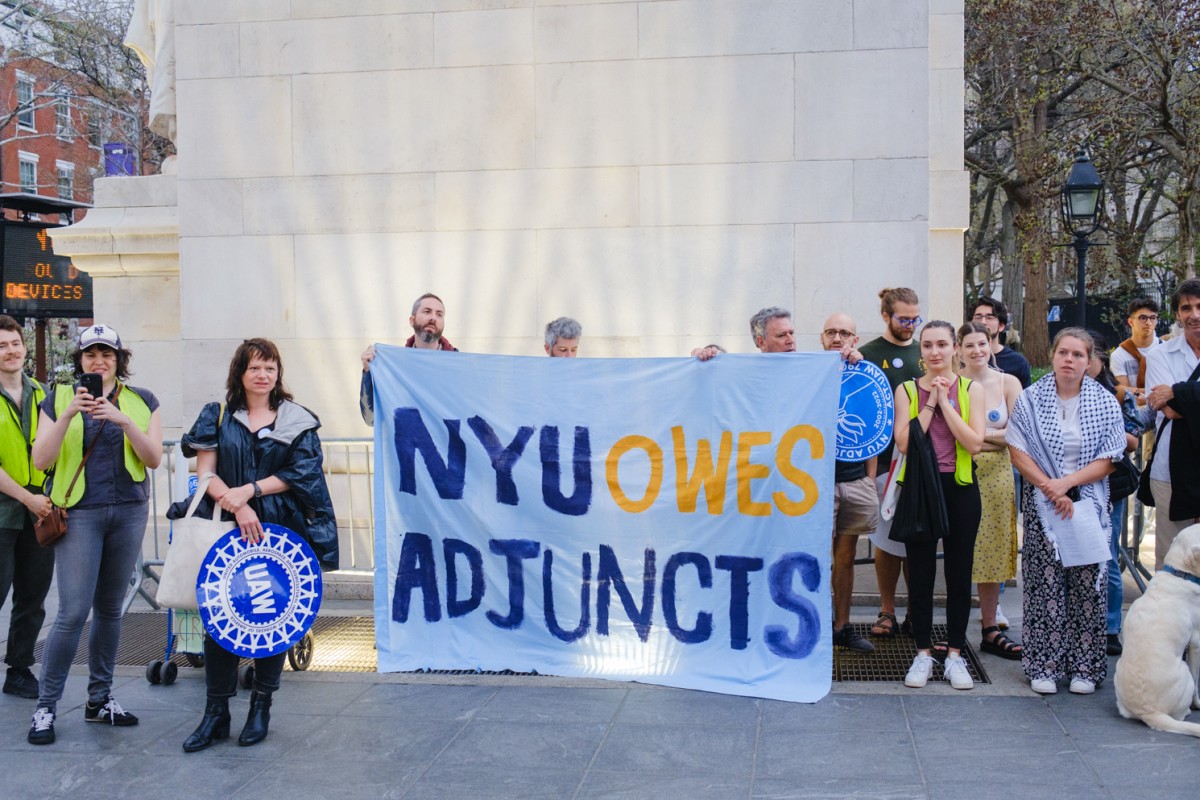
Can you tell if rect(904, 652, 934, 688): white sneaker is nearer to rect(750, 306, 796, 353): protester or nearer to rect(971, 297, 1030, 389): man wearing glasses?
rect(750, 306, 796, 353): protester

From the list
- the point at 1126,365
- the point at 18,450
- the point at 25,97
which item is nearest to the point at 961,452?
the point at 1126,365

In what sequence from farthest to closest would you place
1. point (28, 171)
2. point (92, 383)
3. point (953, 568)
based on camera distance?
point (28, 171)
point (953, 568)
point (92, 383)

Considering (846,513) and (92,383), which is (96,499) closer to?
(92,383)

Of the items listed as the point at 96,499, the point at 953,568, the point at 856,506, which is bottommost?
the point at 953,568

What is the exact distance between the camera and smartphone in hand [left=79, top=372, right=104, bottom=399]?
5.27 meters

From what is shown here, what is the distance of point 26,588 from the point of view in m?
6.18

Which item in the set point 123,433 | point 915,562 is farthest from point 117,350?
point 915,562

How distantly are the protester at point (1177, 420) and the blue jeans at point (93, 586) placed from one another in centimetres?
538

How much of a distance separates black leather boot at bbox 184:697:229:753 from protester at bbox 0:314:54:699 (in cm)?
128

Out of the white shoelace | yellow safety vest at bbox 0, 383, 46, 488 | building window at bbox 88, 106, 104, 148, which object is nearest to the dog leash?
the white shoelace

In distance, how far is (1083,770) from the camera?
4.62m

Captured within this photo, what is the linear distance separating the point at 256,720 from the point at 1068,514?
4.16 metres

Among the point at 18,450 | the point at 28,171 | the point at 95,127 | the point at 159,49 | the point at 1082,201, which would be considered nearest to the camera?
the point at 18,450

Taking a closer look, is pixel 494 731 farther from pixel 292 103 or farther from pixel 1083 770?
pixel 292 103
